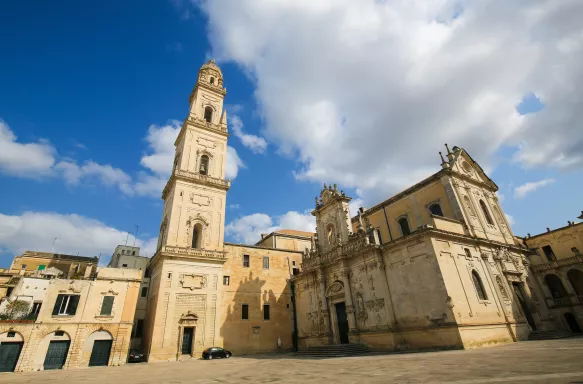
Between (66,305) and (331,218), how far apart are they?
21.6 m

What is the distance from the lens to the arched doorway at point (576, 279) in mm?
27284

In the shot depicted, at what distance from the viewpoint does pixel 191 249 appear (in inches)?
1061

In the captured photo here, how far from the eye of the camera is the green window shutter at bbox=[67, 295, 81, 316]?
70.8 feet

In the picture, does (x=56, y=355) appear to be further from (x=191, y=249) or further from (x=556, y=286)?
(x=556, y=286)

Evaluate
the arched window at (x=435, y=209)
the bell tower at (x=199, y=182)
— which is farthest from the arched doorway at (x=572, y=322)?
the bell tower at (x=199, y=182)

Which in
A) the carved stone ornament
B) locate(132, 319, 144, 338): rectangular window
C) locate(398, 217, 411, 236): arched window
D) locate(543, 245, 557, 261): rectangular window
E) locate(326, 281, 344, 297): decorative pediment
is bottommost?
locate(132, 319, 144, 338): rectangular window

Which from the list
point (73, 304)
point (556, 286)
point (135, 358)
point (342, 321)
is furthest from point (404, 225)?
point (73, 304)

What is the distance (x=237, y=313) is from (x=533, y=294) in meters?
24.7

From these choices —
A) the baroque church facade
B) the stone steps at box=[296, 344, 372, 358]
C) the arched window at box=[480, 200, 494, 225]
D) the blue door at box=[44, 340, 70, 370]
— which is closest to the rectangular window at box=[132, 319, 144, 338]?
the baroque church facade

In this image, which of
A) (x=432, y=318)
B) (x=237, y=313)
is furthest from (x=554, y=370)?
(x=237, y=313)

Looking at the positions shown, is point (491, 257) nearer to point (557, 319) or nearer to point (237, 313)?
point (557, 319)

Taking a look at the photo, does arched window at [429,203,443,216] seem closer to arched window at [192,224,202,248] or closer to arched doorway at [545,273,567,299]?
arched doorway at [545,273,567,299]

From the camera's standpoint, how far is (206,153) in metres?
32.8

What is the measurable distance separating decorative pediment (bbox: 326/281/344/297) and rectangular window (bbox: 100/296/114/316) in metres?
16.9
